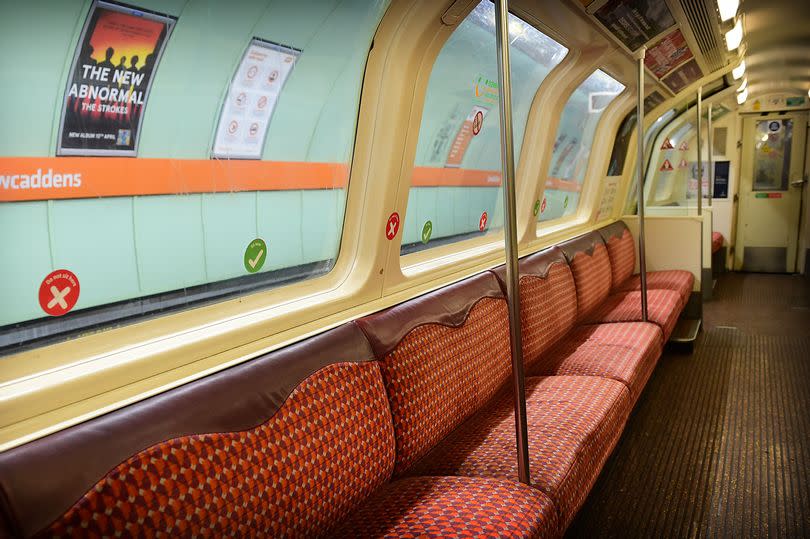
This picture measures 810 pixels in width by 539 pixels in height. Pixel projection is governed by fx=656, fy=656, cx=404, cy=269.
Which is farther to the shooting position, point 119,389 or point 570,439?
point 570,439

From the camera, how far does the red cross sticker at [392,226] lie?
2756 millimetres

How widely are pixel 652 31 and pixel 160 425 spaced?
3976mm

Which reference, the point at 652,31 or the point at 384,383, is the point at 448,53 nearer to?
the point at 652,31

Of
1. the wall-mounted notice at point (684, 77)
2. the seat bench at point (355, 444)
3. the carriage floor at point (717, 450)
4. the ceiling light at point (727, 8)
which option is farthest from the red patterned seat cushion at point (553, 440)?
the wall-mounted notice at point (684, 77)

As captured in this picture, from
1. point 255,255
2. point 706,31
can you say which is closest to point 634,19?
point 706,31

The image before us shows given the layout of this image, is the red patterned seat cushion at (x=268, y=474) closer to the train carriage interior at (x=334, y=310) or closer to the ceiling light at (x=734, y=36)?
the train carriage interior at (x=334, y=310)

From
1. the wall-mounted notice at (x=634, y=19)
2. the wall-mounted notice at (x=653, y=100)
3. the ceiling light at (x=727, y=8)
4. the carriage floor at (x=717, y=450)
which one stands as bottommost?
the carriage floor at (x=717, y=450)

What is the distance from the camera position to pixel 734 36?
5.11 metres

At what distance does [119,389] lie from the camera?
5.40 feet

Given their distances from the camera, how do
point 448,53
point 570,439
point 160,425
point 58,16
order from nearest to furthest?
1. point 160,425
2. point 58,16
3. point 570,439
4. point 448,53

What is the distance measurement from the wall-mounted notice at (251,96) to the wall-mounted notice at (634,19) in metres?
1.71

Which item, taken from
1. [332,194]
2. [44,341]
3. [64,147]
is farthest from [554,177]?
[44,341]

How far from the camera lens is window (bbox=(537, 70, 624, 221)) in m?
5.74

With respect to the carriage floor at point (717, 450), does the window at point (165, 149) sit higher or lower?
higher
